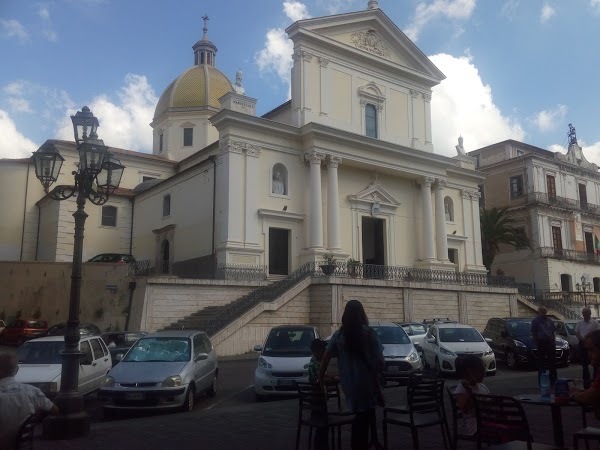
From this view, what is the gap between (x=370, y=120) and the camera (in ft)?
121

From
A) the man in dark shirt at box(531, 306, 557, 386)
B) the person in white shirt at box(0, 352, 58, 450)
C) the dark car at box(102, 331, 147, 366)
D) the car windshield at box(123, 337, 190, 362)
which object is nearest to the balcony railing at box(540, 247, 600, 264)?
the man in dark shirt at box(531, 306, 557, 386)

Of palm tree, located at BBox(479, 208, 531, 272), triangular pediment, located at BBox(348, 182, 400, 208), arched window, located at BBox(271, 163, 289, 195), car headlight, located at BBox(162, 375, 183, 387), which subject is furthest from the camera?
palm tree, located at BBox(479, 208, 531, 272)

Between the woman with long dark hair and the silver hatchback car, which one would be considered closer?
the woman with long dark hair

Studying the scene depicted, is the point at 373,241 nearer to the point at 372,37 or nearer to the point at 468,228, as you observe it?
the point at 468,228

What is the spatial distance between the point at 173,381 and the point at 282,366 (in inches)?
101

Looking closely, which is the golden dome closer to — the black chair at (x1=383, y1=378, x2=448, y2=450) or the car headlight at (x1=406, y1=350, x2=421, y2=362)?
the car headlight at (x1=406, y1=350, x2=421, y2=362)

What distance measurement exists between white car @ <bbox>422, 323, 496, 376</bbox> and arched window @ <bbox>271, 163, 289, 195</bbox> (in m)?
15.9

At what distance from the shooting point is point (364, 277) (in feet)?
91.7

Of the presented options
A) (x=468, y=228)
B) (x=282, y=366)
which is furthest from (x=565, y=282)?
(x=282, y=366)

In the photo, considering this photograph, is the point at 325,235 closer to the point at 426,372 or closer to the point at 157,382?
the point at 426,372

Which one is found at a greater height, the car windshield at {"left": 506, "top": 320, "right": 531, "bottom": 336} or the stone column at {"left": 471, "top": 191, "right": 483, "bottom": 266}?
the stone column at {"left": 471, "top": 191, "right": 483, "bottom": 266}

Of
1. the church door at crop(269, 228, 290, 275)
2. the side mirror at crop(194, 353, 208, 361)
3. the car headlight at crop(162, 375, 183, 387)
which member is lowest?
the car headlight at crop(162, 375, 183, 387)

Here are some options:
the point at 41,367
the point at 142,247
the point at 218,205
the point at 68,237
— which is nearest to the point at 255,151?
the point at 218,205

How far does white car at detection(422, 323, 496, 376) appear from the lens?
1664 cm
